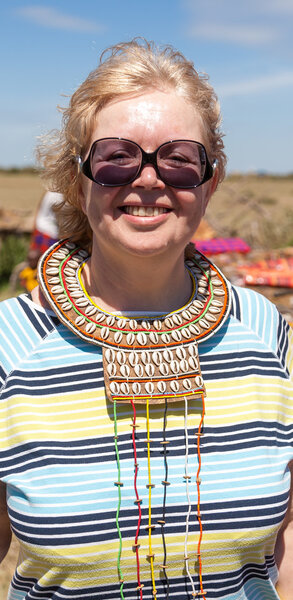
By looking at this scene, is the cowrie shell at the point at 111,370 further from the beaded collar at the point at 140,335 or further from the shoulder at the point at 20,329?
the shoulder at the point at 20,329

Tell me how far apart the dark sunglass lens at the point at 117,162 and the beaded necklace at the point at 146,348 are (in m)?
0.31

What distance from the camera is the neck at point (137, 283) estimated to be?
1.56m

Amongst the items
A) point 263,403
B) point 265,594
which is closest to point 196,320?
point 263,403

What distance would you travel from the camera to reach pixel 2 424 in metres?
1.47

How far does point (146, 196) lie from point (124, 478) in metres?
0.65

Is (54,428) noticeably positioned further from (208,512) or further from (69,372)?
(208,512)

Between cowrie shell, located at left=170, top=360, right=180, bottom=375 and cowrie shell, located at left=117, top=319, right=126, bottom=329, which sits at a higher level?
cowrie shell, located at left=117, top=319, right=126, bottom=329

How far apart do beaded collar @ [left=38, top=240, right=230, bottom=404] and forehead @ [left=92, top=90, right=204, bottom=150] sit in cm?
39

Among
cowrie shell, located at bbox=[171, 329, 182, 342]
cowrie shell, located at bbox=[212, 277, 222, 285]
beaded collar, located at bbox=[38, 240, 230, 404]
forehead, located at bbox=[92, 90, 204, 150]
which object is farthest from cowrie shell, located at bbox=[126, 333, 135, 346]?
forehead, located at bbox=[92, 90, 204, 150]

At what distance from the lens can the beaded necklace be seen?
1455 mm

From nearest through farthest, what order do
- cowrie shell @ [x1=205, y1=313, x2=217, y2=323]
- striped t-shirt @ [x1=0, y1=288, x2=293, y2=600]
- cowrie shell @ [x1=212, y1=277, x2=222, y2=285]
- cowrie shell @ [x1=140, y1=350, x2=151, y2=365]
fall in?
striped t-shirt @ [x1=0, y1=288, x2=293, y2=600], cowrie shell @ [x1=140, y1=350, x2=151, y2=365], cowrie shell @ [x1=205, y1=313, x2=217, y2=323], cowrie shell @ [x1=212, y1=277, x2=222, y2=285]

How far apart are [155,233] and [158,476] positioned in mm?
564

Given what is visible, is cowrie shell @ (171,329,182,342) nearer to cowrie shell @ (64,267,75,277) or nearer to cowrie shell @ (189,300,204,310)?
cowrie shell @ (189,300,204,310)

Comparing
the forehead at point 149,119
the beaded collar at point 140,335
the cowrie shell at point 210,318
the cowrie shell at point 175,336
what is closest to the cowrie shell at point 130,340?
the beaded collar at point 140,335
